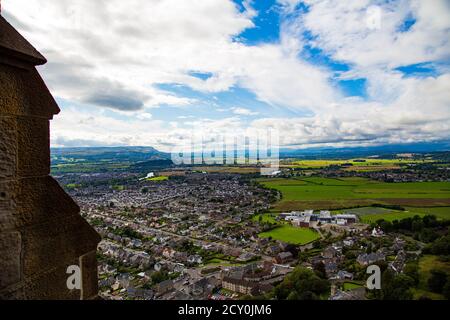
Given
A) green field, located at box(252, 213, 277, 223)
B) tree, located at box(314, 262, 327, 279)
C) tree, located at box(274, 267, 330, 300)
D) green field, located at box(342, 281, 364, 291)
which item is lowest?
green field, located at box(252, 213, 277, 223)

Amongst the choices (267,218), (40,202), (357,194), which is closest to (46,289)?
(40,202)

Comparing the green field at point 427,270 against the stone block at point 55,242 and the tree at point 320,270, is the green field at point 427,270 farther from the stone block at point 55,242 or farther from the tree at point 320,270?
the stone block at point 55,242

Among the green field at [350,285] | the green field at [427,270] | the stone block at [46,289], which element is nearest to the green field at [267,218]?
the green field at [427,270]

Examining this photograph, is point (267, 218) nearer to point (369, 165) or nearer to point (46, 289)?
point (46, 289)

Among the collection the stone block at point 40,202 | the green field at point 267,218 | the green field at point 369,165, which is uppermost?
the stone block at point 40,202

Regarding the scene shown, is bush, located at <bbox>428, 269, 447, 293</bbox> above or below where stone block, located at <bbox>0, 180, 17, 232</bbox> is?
below

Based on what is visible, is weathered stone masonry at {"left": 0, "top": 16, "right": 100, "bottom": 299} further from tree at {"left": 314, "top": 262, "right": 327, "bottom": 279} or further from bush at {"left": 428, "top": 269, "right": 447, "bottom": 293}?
tree at {"left": 314, "top": 262, "right": 327, "bottom": 279}

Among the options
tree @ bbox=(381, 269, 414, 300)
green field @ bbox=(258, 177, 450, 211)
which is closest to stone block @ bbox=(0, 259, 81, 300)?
tree @ bbox=(381, 269, 414, 300)
